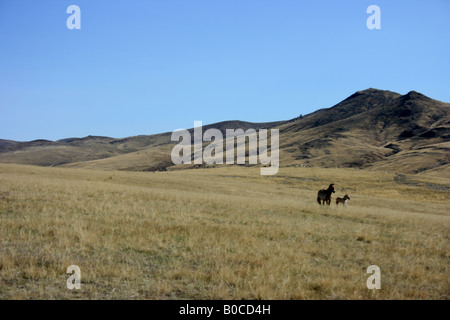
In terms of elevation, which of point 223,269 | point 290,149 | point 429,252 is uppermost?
A: point 290,149

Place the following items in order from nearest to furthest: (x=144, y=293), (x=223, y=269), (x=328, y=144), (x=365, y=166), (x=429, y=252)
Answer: (x=144, y=293), (x=223, y=269), (x=429, y=252), (x=365, y=166), (x=328, y=144)

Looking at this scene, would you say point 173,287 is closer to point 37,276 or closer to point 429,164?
point 37,276

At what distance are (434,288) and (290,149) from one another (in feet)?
520

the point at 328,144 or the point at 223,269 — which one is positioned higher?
the point at 328,144

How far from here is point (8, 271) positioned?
6594 mm

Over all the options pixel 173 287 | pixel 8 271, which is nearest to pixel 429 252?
pixel 173 287

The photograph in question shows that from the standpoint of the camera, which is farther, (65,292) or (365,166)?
(365,166)

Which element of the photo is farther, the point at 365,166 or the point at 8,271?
the point at 365,166

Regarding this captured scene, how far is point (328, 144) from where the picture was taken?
Answer: 520 feet
